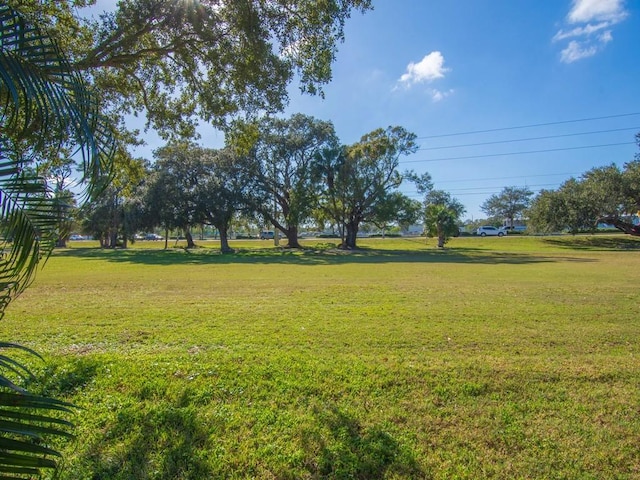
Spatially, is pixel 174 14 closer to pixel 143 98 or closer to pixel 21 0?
pixel 21 0

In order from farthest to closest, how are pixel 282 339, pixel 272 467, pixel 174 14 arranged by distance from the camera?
1. pixel 174 14
2. pixel 282 339
3. pixel 272 467

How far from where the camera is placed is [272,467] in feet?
8.64

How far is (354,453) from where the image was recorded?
278cm

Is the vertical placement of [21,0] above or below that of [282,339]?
above

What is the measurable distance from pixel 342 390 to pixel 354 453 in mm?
925

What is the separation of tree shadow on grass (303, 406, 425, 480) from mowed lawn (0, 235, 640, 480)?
0.04 ft

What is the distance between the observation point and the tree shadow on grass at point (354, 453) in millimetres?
2585

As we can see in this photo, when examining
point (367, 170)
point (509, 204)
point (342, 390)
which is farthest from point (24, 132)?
point (509, 204)

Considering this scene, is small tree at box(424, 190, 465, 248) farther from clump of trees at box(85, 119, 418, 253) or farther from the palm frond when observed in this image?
the palm frond

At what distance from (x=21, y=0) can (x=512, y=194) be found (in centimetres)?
9545

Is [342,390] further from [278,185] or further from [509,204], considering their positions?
[509,204]

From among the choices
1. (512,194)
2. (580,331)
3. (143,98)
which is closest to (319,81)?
(143,98)

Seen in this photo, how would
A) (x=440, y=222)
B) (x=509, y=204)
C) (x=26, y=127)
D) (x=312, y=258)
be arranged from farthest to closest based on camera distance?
(x=509, y=204) < (x=440, y=222) < (x=312, y=258) < (x=26, y=127)

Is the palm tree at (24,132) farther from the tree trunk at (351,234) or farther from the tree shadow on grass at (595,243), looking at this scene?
the tree shadow on grass at (595,243)
